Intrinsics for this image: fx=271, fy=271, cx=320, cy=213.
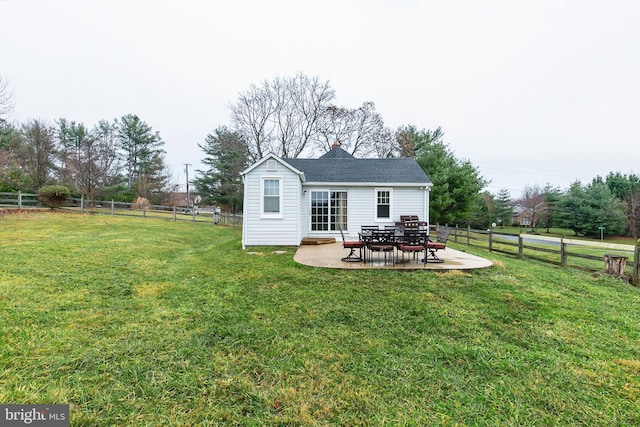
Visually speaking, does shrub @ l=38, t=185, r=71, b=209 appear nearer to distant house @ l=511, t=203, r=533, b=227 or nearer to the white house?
the white house

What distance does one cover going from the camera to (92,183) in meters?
23.4

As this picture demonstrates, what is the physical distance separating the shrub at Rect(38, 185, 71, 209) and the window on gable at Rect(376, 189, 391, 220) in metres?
21.6

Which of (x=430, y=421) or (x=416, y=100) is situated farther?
(x=416, y=100)

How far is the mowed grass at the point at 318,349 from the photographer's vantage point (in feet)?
7.37

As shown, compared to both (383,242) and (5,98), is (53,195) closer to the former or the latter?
(5,98)

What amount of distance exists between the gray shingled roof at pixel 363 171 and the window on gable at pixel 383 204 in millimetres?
503

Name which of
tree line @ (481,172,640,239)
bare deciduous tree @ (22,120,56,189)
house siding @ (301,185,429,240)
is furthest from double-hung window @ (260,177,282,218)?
tree line @ (481,172,640,239)

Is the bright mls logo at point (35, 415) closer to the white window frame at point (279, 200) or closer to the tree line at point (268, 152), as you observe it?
the white window frame at point (279, 200)

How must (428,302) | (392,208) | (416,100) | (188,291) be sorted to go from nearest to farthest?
1. (428,302)
2. (188,291)
3. (392,208)
4. (416,100)

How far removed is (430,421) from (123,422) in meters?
2.36

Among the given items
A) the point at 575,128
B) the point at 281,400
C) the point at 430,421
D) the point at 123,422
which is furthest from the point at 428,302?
the point at 575,128

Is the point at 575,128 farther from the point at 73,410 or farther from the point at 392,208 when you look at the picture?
the point at 73,410

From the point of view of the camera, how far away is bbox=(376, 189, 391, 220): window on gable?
1216 cm

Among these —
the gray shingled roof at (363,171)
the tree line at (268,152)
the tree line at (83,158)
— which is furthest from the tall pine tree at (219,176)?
the gray shingled roof at (363,171)
